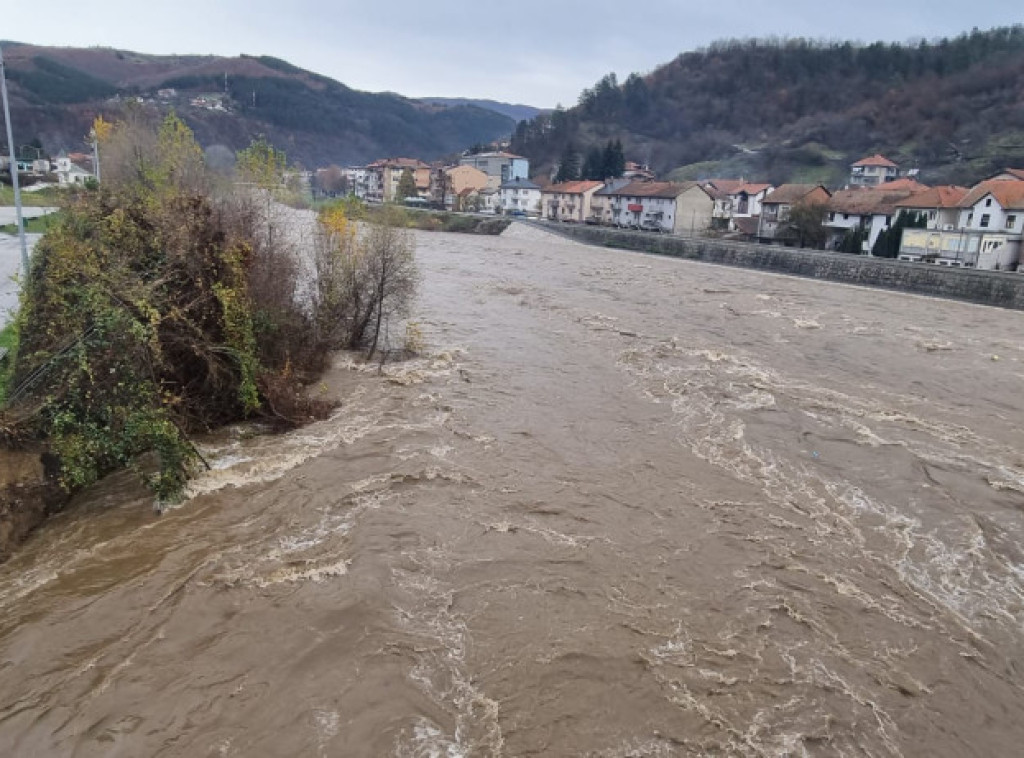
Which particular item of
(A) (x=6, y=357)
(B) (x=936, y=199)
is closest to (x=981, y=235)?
(B) (x=936, y=199)

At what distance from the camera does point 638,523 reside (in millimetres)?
10328

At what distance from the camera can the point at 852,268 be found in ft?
133

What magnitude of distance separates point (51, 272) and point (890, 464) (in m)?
15.5

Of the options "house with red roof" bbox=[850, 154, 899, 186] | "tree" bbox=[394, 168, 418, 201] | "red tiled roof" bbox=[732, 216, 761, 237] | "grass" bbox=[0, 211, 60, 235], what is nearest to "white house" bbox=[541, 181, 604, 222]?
"tree" bbox=[394, 168, 418, 201]

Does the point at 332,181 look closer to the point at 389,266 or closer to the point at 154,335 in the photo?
the point at 389,266

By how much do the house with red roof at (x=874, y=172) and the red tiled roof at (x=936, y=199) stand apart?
35801 mm

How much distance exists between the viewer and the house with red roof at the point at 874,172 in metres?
80.8

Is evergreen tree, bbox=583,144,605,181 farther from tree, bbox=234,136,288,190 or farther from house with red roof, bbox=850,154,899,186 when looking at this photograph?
tree, bbox=234,136,288,190

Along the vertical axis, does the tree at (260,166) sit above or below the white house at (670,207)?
below

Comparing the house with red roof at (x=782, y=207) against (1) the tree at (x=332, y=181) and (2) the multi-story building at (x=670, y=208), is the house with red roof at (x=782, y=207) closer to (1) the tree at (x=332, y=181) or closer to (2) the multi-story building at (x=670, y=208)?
(2) the multi-story building at (x=670, y=208)

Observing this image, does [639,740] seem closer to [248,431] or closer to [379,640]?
[379,640]

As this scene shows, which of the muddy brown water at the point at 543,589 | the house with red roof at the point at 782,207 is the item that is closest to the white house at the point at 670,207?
the house with red roof at the point at 782,207

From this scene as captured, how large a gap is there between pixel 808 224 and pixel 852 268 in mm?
13462

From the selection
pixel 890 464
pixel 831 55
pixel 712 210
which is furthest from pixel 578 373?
pixel 831 55
